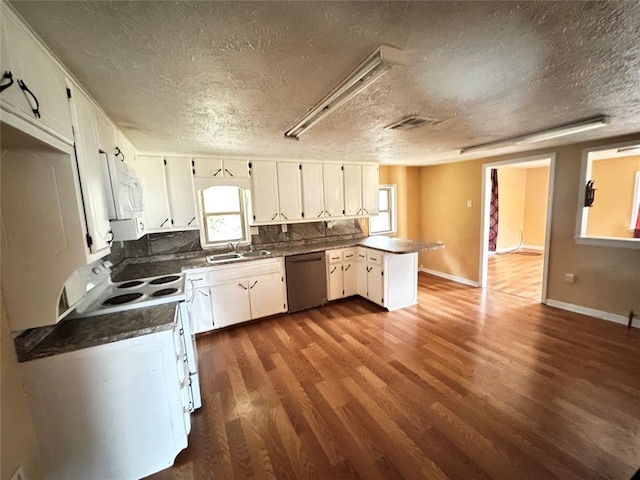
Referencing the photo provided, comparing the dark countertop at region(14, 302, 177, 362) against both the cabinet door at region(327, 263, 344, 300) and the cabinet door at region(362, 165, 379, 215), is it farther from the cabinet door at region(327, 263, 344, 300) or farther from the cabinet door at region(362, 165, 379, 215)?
the cabinet door at region(362, 165, 379, 215)

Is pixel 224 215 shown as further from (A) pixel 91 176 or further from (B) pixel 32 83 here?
(B) pixel 32 83

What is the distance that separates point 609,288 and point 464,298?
5.31 feet

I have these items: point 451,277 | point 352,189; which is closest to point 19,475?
point 352,189

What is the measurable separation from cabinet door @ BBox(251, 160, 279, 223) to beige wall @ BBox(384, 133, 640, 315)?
2513mm

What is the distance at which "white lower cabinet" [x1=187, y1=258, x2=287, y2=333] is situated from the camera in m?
3.11

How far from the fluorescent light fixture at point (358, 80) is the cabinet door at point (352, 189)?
2.21 meters

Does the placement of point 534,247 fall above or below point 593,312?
above

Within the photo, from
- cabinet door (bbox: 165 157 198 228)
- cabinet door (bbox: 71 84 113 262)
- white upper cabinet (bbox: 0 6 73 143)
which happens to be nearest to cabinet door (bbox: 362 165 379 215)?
cabinet door (bbox: 165 157 198 228)

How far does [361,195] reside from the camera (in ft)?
14.6

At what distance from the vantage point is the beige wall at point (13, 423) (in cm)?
112

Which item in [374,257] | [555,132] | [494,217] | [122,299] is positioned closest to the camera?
[122,299]

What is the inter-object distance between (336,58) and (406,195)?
4.45 metres

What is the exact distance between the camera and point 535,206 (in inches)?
271

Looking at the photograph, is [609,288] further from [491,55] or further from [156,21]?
[156,21]
